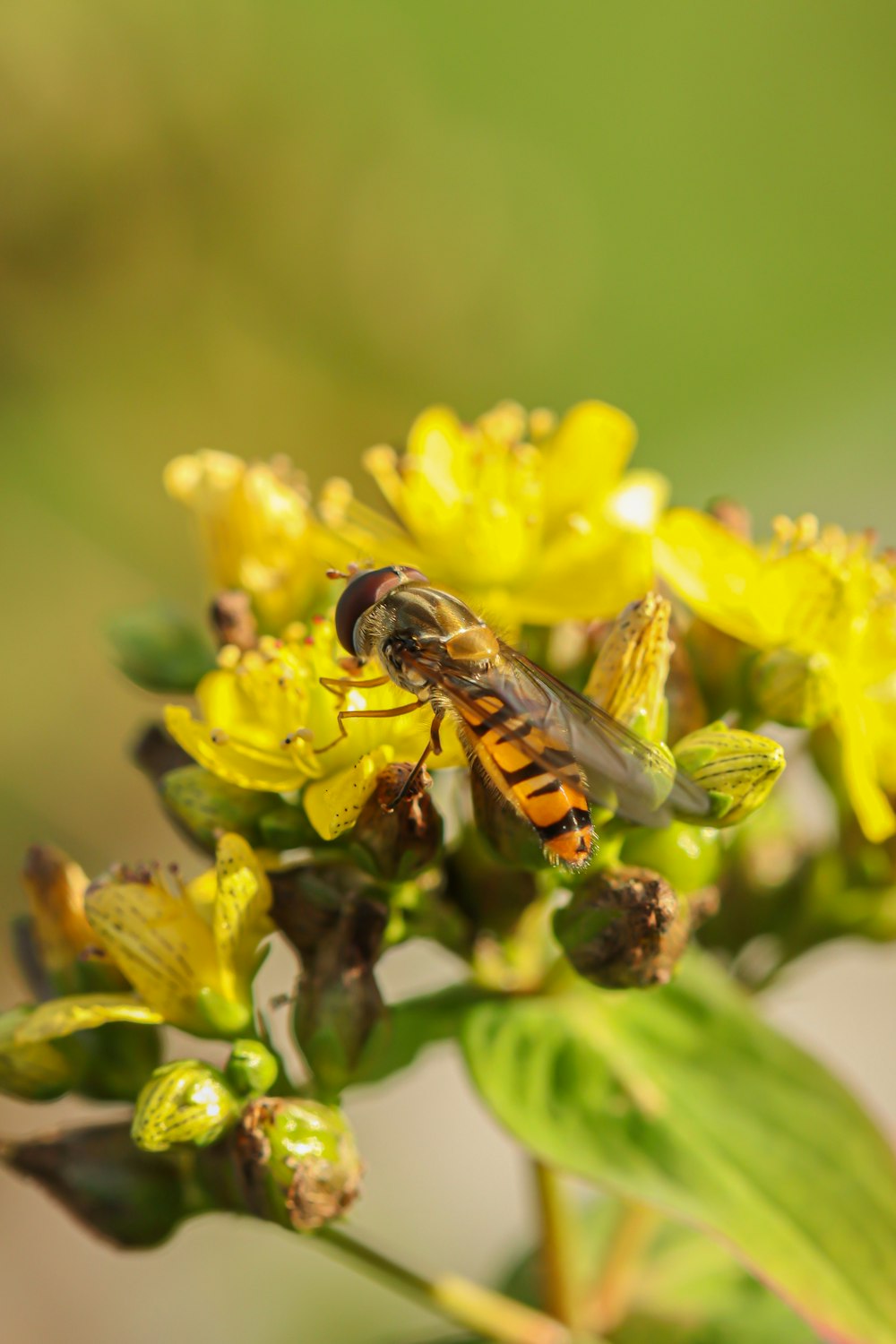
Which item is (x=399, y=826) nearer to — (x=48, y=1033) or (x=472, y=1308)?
(x=48, y=1033)

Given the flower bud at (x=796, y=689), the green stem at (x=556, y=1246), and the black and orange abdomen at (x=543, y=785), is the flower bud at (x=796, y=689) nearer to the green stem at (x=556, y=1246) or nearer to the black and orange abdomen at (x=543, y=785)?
the black and orange abdomen at (x=543, y=785)

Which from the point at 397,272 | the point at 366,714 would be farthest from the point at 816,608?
the point at 397,272

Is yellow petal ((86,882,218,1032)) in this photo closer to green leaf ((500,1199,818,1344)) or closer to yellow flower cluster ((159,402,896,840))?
yellow flower cluster ((159,402,896,840))

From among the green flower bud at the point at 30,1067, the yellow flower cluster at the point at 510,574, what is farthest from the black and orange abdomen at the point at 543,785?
the green flower bud at the point at 30,1067

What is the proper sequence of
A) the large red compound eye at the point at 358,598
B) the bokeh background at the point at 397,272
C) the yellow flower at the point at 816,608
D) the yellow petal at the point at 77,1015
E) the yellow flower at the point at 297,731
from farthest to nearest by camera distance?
the bokeh background at the point at 397,272 → the yellow flower at the point at 816,608 → the large red compound eye at the point at 358,598 → the yellow flower at the point at 297,731 → the yellow petal at the point at 77,1015

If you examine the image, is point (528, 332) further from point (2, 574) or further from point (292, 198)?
point (2, 574)

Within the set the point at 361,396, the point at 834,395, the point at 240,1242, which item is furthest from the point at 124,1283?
the point at 834,395

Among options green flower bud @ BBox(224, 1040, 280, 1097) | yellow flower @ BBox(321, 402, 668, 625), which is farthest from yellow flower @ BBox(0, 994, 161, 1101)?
yellow flower @ BBox(321, 402, 668, 625)
